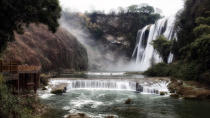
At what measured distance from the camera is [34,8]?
13.3 meters

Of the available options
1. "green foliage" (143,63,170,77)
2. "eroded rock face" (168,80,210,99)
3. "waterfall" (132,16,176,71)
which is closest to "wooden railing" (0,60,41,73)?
"eroded rock face" (168,80,210,99)

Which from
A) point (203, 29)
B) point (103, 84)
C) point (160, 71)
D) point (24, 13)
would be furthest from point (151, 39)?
point (24, 13)

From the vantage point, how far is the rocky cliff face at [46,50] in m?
37.0

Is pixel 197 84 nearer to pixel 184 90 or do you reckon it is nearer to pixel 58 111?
pixel 184 90

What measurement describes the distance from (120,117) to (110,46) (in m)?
71.8

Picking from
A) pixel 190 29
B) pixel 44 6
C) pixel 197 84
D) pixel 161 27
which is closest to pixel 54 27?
pixel 44 6

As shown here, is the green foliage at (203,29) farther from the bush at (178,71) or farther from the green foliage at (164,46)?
the green foliage at (164,46)

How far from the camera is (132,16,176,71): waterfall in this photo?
54344 mm

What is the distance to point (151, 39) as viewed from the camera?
61.4 m

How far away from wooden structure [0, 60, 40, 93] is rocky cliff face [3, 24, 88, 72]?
1211cm

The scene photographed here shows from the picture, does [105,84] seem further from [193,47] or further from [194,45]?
[194,45]

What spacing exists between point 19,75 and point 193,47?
66.6ft

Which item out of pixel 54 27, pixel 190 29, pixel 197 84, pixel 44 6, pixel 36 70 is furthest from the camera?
pixel 190 29

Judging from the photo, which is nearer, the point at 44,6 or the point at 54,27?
the point at 44,6
